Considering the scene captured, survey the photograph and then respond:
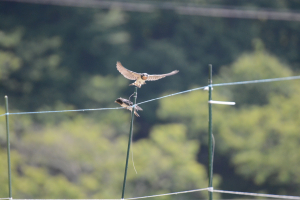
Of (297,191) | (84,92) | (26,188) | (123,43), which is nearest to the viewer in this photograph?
(26,188)

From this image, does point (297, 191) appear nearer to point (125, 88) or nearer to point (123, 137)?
point (123, 137)

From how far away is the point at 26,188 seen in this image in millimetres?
8508

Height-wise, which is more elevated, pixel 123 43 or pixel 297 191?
pixel 123 43

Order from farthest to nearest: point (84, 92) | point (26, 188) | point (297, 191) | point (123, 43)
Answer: point (123, 43) < point (84, 92) < point (297, 191) < point (26, 188)

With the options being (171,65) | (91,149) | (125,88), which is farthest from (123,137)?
(171,65)

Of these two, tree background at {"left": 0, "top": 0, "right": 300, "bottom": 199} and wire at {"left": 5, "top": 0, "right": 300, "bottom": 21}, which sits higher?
wire at {"left": 5, "top": 0, "right": 300, "bottom": 21}

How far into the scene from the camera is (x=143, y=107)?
12227 millimetres

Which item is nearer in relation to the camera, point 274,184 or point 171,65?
point 274,184

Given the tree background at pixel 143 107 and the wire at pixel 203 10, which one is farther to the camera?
the wire at pixel 203 10

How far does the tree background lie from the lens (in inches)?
346

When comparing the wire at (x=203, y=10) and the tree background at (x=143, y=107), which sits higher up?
the wire at (x=203, y=10)

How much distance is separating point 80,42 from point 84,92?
1933mm

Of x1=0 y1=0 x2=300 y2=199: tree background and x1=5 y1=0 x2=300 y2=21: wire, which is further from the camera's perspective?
x1=5 y1=0 x2=300 y2=21: wire

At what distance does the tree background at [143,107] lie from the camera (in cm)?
879
